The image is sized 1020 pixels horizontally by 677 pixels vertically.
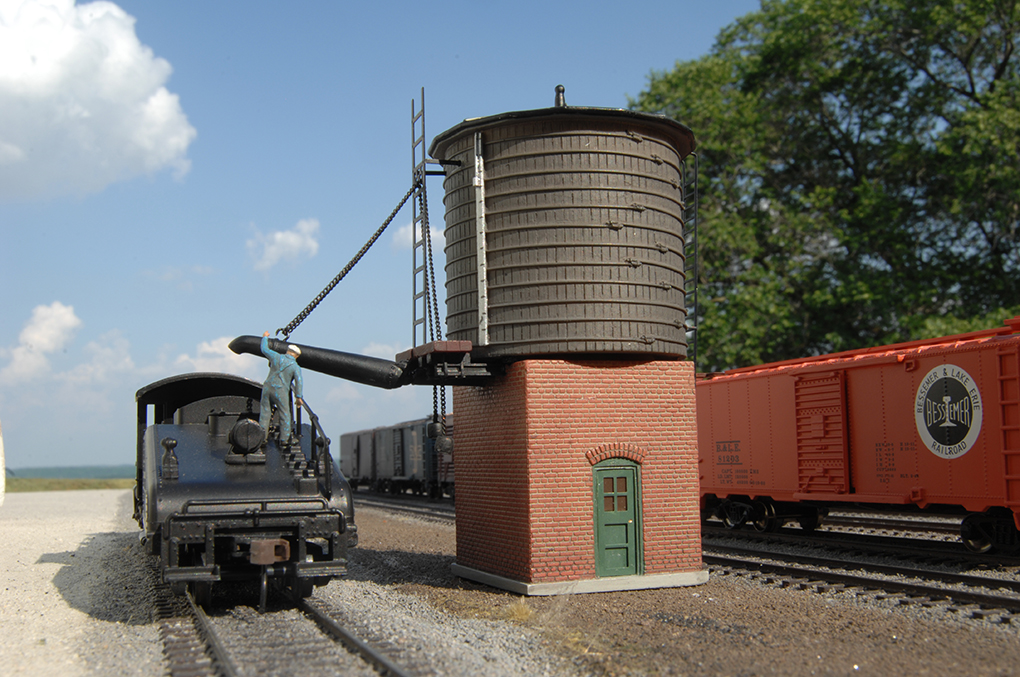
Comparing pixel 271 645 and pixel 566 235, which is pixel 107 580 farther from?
pixel 566 235

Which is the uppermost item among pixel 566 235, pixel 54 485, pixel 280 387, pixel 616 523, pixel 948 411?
pixel 566 235

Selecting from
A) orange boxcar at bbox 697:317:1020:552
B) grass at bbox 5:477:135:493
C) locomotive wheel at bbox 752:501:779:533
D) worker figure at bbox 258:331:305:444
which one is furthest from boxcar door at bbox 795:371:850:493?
grass at bbox 5:477:135:493

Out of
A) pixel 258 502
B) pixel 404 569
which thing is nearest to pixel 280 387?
pixel 258 502

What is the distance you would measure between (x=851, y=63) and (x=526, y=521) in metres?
26.9

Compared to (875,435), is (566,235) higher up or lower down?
higher up

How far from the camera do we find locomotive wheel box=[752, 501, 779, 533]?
18.3m

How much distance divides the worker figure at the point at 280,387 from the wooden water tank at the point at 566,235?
2595mm

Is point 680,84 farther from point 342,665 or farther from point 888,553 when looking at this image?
point 342,665

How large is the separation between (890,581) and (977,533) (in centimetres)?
351

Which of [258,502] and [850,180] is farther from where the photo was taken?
[850,180]

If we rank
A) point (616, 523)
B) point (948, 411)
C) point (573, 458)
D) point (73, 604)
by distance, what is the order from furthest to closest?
1. point (948, 411)
2. point (616, 523)
3. point (573, 458)
4. point (73, 604)

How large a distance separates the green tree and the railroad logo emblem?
13.8 m

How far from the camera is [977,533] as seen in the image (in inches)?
559

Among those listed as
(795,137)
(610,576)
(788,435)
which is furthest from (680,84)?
(610,576)
